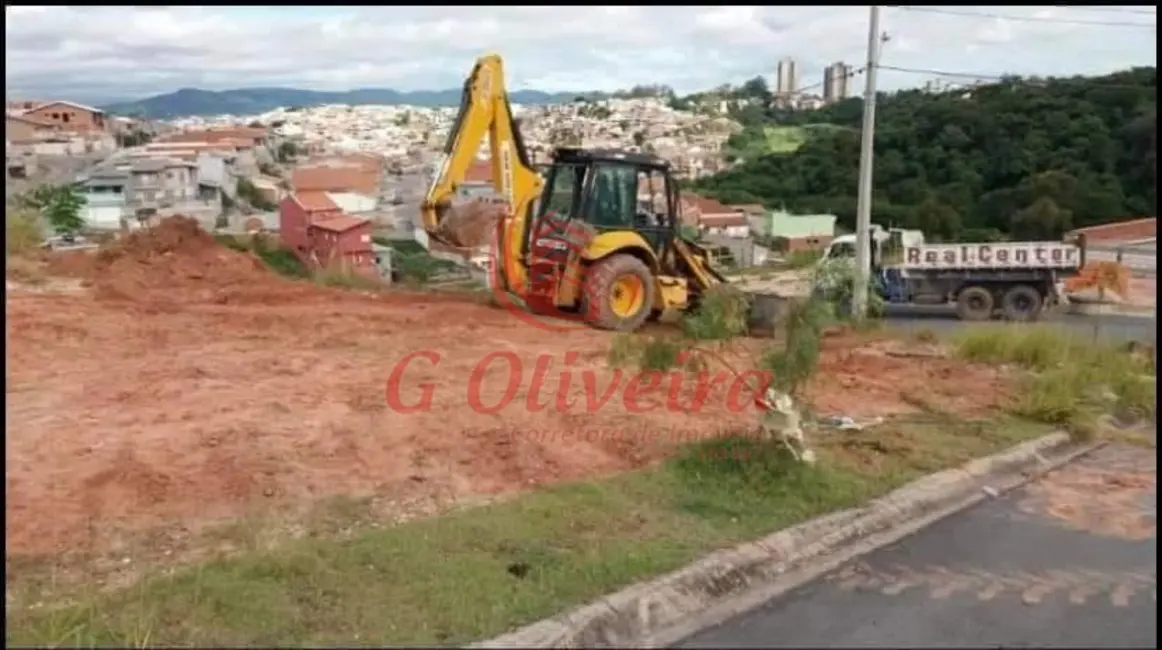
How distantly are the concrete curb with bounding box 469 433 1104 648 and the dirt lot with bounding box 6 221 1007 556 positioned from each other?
1.39 metres

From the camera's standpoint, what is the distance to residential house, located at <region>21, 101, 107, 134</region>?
40.8m

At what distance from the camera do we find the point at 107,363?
887 centimetres

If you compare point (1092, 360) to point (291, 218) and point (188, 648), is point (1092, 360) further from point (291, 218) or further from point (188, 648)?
point (291, 218)

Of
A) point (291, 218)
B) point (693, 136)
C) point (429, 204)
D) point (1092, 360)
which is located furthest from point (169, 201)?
point (1092, 360)

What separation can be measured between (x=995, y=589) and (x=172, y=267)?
12.1 metres

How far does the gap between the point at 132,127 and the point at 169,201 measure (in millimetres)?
11302

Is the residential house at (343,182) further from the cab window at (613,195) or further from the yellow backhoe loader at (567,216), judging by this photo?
the cab window at (613,195)

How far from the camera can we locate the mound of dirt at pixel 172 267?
13.2m

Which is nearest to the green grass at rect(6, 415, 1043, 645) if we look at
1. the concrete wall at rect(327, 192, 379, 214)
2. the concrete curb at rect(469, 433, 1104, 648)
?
the concrete curb at rect(469, 433, 1104, 648)

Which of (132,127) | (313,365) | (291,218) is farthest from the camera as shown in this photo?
(132,127)

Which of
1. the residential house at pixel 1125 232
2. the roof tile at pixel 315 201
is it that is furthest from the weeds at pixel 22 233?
the residential house at pixel 1125 232

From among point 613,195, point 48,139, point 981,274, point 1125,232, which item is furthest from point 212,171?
point 1125,232

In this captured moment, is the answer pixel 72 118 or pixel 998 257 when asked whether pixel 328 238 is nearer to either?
pixel 998 257

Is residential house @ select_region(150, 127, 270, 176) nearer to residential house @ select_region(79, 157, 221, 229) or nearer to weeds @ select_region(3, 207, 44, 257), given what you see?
residential house @ select_region(79, 157, 221, 229)
